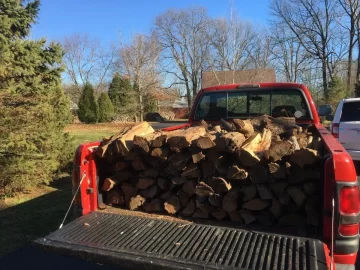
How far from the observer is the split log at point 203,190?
3021 millimetres

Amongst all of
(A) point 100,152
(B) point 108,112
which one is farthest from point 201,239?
(B) point 108,112

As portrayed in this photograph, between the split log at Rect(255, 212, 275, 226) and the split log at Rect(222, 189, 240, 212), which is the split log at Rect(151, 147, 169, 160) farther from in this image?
the split log at Rect(255, 212, 275, 226)

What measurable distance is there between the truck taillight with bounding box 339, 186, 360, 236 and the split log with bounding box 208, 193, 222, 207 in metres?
1.01

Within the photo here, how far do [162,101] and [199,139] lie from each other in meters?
37.6

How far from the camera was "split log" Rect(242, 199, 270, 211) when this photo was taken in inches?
114

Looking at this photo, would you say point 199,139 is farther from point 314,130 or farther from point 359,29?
point 359,29

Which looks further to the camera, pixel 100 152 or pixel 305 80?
pixel 305 80

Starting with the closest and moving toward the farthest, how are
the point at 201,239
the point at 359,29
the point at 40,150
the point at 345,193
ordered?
the point at 345,193
the point at 201,239
the point at 40,150
the point at 359,29

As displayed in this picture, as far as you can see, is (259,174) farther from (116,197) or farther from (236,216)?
(116,197)

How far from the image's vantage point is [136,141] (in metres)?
3.18

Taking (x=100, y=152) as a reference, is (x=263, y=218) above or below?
below

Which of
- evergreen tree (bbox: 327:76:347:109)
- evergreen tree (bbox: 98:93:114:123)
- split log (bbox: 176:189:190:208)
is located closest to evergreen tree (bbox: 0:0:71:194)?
split log (bbox: 176:189:190:208)

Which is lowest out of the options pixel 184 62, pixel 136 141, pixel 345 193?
pixel 345 193

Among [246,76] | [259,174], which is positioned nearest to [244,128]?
[259,174]
